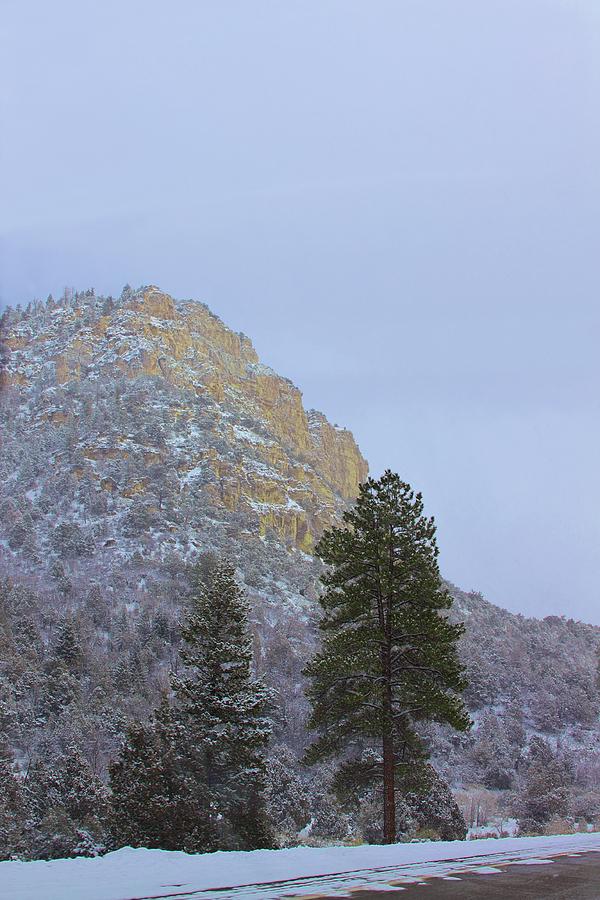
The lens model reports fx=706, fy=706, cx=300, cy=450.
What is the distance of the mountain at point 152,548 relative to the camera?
178 ft

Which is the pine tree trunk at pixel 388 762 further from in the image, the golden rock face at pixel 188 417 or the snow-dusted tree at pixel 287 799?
the golden rock face at pixel 188 417

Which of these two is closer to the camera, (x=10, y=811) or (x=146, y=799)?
(x=146, y=799)

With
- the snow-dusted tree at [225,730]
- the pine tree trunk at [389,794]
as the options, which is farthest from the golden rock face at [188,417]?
the pine tree trunk at [389,794]

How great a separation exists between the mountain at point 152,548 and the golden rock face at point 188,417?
0.50 m

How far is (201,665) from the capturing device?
1831 cm

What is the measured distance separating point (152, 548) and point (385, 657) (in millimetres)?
94267

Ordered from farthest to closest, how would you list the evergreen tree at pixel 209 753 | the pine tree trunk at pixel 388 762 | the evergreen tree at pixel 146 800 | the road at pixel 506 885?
the evergreen tree at pixel 209 753, the pine tree trunk at pixel 388 762, the evergreen tree at pixel 146 800, the road at pixel 506 885

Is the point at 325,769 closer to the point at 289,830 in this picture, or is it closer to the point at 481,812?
the point at 481,812

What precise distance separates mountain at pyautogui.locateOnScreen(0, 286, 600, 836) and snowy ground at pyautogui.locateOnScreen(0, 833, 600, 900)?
47.0 feet

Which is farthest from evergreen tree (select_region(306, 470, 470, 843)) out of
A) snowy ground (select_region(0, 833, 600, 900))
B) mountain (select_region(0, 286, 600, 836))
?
mountain (select_region(0, 286, 600, 836))

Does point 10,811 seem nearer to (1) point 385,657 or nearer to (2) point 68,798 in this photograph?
(2) point 68,798

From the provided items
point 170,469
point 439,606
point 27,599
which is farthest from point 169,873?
point 170,469

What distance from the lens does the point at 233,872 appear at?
752 centimetres

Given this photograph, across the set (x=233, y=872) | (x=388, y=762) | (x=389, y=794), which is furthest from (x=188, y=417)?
(x=233, y=872)
